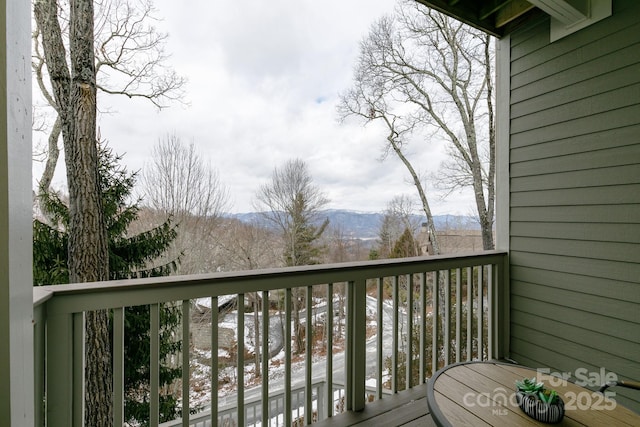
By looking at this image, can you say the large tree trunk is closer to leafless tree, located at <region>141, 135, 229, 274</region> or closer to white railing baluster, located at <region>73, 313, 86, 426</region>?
leafless tree, located at <region>141, 135, 229, 274</region>

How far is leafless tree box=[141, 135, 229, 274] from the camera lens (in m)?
Result: 7.54

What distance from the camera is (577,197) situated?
2.34 meters

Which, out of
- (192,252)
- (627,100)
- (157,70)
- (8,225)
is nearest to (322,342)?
(192,252)

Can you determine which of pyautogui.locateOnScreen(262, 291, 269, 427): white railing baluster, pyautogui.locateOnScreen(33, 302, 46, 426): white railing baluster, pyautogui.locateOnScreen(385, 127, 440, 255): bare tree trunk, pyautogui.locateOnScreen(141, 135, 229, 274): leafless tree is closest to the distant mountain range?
pyautogui.locateOnScreen(385, 127, 440, 255): bare tree trunk

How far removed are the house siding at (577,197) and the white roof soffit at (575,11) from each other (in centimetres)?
5

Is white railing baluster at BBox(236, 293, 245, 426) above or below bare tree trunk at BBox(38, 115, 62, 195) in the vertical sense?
below

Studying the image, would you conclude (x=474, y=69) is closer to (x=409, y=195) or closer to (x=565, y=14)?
(x=409, y=195)

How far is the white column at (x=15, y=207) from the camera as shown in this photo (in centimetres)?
67

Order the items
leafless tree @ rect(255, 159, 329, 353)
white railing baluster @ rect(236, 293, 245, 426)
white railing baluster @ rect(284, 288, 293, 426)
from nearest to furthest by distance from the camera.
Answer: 1. white railing baluster @ rect(236, 293, 245, 426)
2. white railing baluster @ rect(284, 288, 293, 426)
3. leafless tree @ rect(255, 159, 329, 353)

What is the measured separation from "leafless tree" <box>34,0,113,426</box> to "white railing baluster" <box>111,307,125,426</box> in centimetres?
333

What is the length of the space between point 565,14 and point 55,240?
679 centimetres


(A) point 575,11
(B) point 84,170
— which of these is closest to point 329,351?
(A) point 575,11

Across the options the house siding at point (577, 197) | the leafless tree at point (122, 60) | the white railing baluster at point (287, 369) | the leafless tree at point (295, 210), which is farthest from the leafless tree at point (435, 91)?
the white railing baluster at point (287, 369)

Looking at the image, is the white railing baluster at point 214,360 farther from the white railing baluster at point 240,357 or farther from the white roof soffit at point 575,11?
the white roof soffit at point 575,11
